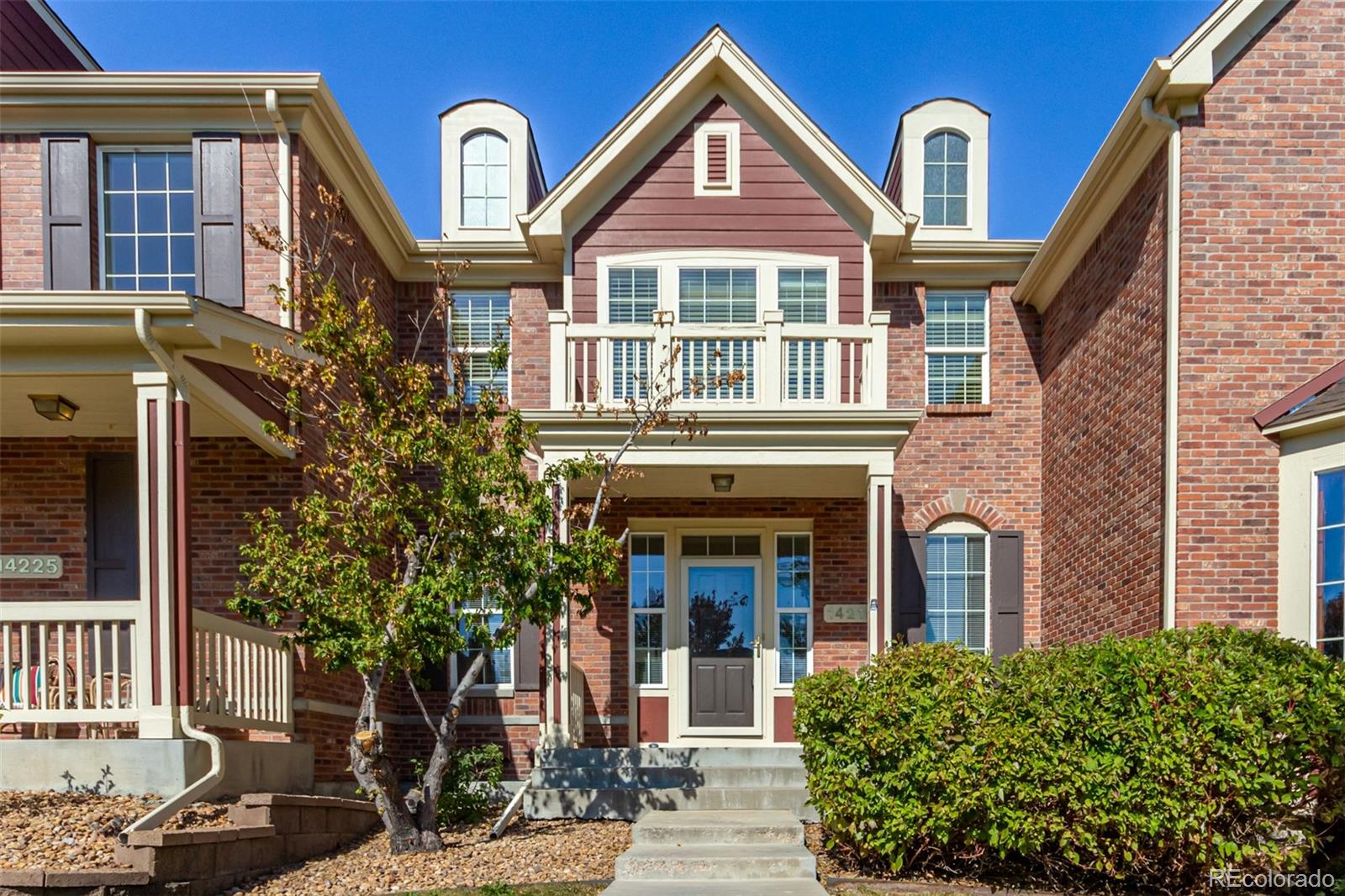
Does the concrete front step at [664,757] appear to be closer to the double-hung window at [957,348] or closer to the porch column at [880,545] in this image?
the porch column at [880,545]

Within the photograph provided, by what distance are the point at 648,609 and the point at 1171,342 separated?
6394 mm

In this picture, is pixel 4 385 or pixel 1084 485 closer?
pixel 4 385

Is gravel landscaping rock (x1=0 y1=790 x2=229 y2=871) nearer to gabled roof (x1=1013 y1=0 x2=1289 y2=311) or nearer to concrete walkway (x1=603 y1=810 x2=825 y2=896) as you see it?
concrete walkway (x1=603 y1=810 x2=825 y2=896)

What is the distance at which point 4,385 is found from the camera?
313 inches

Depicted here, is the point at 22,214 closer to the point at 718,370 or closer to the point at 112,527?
the point at 112,527

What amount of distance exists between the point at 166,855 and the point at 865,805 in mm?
4511

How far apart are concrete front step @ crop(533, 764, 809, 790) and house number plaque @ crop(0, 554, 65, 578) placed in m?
5.21

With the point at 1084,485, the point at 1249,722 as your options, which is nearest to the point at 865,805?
the point at 1249,722

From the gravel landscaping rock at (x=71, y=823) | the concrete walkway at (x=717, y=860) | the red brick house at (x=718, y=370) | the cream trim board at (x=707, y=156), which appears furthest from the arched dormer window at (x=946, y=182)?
the gravel landscaping rock at (x=71, y=823)

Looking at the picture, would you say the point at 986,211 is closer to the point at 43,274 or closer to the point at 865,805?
the point at 865,805

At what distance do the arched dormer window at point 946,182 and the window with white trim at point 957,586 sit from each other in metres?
4.23

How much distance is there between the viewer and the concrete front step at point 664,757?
364 inches

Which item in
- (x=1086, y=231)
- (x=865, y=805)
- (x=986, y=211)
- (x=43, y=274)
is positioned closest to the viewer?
(x=865, y=805)

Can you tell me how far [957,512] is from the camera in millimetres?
11680
